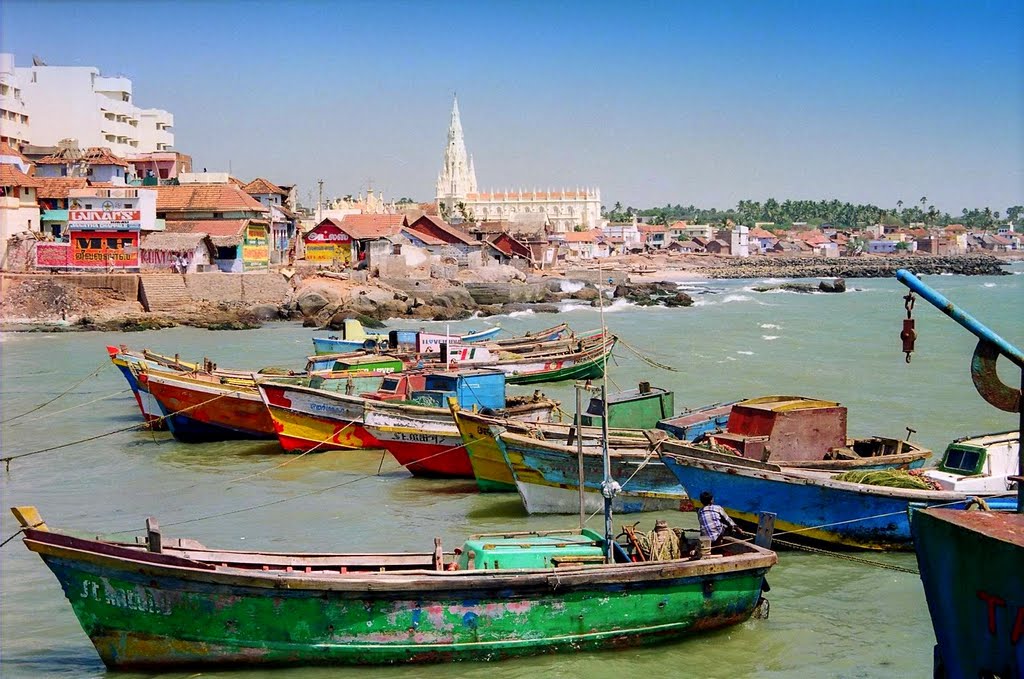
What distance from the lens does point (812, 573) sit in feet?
44.3

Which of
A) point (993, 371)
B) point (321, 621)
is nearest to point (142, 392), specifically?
point (321, 621)

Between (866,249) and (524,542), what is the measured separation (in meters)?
154

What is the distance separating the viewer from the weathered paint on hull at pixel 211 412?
73.5ft

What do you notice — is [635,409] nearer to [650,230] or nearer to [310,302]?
[310,302]

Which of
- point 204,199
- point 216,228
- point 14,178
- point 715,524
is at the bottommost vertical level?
point 715,524

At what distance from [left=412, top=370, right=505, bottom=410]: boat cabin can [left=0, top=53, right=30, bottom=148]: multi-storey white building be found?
57863 millimetres

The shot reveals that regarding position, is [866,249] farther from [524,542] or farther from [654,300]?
[524,542]

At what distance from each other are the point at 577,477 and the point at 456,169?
158 metres

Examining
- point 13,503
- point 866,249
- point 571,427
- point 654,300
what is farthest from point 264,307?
point 866,249

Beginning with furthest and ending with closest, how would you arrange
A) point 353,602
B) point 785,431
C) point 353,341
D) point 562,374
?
point 353,341 → point 562,374 → point 785,431 → point 353,602

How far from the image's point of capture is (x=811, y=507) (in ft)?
44.2

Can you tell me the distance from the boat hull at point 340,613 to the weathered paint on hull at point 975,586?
3.76m

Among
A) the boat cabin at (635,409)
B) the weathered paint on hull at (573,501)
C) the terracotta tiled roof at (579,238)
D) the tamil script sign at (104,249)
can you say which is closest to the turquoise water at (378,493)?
the weathered paint on hull at (573,501)

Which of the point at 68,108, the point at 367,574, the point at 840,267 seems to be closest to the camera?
the point at 367,574
